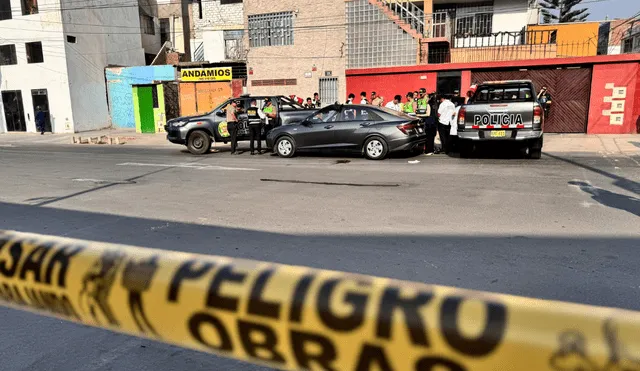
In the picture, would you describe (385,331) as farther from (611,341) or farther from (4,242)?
(4,242)

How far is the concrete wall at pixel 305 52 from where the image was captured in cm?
2241

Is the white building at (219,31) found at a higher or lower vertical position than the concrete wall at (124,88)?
higher

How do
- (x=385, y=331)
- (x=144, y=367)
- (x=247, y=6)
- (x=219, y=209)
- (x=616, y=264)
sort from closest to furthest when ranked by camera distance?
(x=385, y=331) < (x=144, y=367) < (x=616, y=264) < (x=219, y=209) < (x=247, y=6)

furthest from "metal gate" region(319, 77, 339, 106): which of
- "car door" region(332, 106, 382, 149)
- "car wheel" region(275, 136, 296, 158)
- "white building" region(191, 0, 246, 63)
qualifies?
"car door" region(332, 106, 382, 149)

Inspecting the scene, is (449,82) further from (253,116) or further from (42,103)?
(42,103)

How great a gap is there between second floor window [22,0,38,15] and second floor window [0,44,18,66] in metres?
2.26

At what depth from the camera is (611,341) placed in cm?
85

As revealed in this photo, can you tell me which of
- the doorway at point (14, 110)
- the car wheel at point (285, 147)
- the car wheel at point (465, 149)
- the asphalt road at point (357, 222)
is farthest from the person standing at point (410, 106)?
the doorway at point (14, 110)

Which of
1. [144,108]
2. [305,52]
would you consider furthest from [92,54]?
[305,52]

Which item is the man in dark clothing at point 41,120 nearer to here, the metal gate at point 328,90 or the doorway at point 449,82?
the metal gate at point 328,90

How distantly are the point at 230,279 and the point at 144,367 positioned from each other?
7.61 ft

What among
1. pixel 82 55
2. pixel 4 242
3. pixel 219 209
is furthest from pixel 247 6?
pixel 4 242

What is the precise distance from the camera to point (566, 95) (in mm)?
17953

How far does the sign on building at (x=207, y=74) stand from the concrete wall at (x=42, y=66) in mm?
7701
